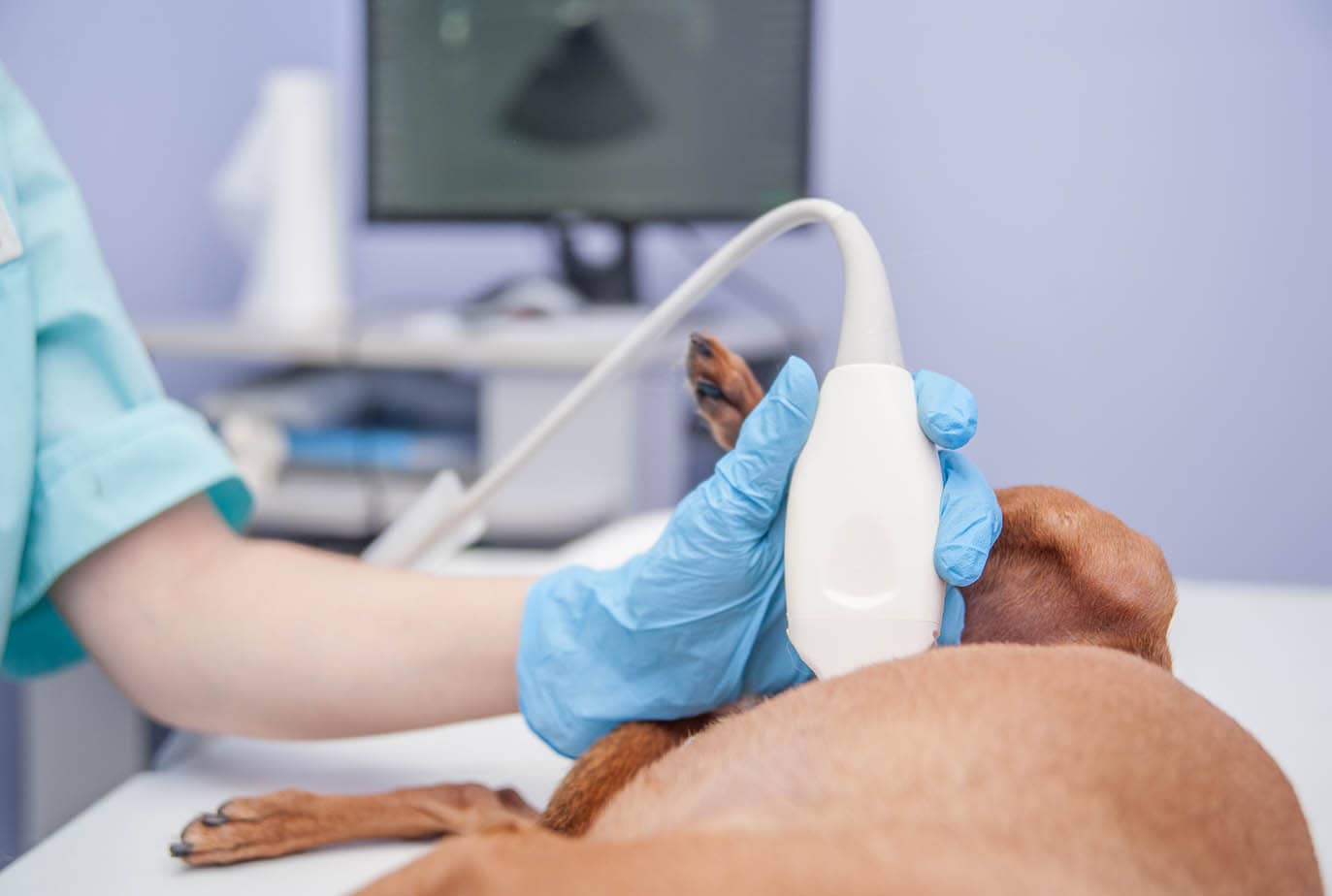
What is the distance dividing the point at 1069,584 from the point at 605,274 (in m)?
1.22

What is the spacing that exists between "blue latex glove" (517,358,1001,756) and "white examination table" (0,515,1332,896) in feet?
0.26

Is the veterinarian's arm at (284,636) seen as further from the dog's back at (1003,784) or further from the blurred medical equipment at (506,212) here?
the blurred medical equipment at (506,212)

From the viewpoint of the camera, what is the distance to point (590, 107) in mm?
1604

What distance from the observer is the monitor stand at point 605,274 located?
167cm

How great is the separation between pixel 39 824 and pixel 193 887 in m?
0.53

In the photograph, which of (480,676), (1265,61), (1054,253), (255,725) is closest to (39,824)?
(255,725)

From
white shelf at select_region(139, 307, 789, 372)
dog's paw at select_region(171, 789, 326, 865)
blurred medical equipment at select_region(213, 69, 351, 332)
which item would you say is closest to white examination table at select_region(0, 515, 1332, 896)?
dog's paw at select_region(171, 789, 326, 865)

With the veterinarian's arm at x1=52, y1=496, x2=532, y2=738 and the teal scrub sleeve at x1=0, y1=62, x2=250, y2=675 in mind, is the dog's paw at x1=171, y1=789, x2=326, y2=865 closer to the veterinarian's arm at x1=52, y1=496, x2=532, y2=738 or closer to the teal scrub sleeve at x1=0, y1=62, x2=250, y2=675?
the veterinarian's arm at x1=52, y1=496, x2=532, y2=738

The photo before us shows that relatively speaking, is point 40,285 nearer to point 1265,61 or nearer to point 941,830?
point 941,830

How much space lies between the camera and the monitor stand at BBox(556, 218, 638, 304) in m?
1.67

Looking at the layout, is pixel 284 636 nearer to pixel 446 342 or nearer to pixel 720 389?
pixel 720 389

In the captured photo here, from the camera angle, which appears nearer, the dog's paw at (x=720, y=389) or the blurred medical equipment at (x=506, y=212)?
the dog's paw at (x=720, y=389)

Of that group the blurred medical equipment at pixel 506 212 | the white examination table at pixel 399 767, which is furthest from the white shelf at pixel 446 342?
the white examination table at pixel 399 767

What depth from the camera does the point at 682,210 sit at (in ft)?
5.25
